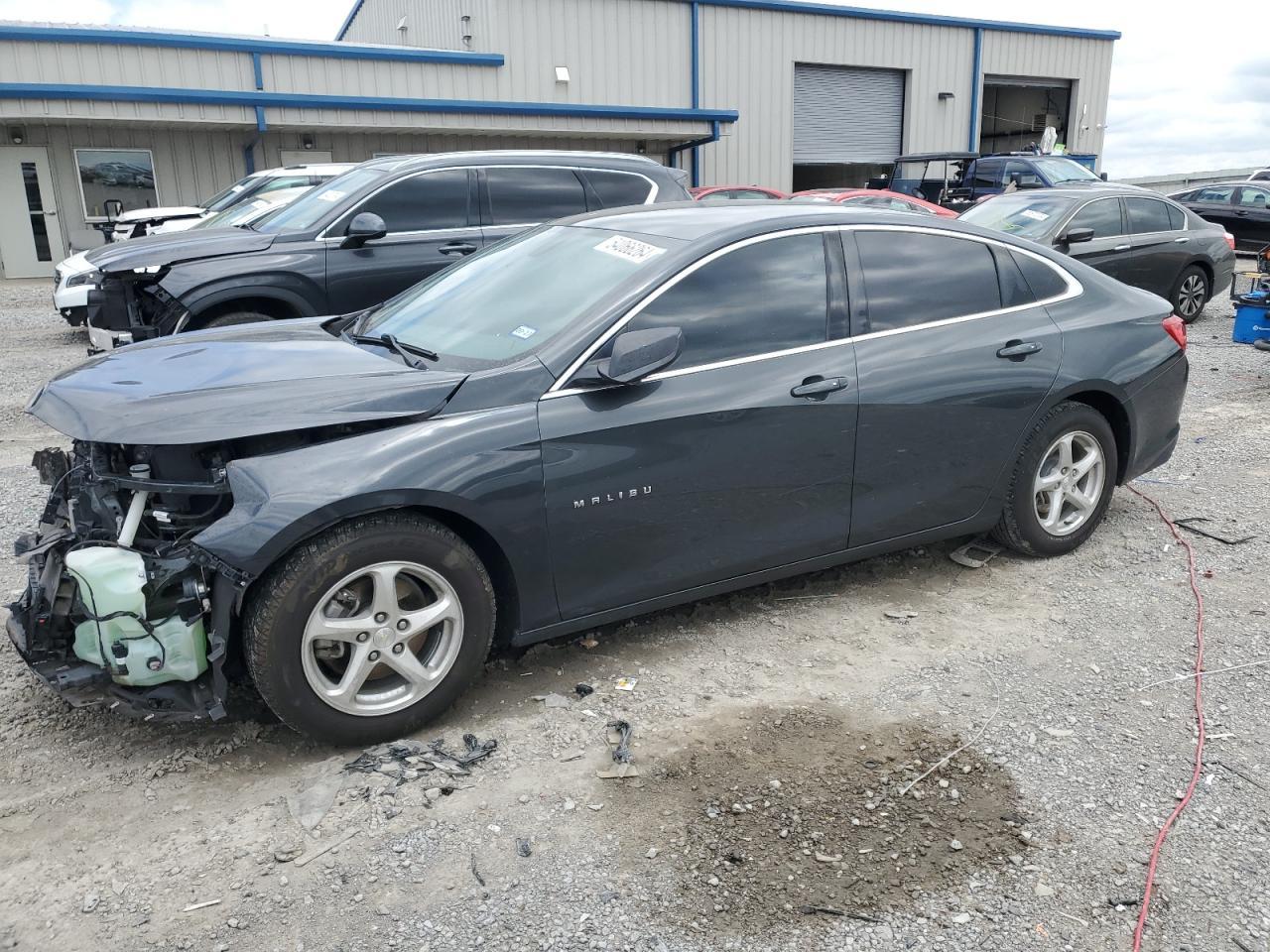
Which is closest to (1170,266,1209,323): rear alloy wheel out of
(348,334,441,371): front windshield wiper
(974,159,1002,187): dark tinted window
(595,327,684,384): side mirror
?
(974,159,1002,187): dark tinted window

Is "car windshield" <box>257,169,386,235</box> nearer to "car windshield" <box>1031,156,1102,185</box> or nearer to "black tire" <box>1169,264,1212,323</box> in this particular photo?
"black tire" <box>1169,264,1212,323</box>

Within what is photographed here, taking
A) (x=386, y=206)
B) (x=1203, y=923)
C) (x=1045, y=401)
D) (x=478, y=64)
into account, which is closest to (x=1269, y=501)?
(x=1045, y=401)

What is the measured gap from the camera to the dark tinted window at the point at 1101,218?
11.1 metres

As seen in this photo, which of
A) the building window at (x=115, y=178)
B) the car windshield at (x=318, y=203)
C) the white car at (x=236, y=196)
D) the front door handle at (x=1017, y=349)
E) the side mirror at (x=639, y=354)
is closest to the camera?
the side mirror at (x=639, y=354)

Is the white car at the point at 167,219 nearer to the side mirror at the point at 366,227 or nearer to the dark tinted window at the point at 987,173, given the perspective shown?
the side mirror at the point at 366,227

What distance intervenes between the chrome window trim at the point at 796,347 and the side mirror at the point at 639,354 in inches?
3.6

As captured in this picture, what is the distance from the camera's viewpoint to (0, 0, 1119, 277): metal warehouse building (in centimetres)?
1877

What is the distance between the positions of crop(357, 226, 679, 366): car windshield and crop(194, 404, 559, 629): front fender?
1.25 feet

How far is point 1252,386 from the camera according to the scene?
9.19 meters

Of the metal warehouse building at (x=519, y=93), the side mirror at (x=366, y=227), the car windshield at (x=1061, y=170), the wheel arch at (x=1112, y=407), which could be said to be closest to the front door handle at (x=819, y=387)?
the wheel arch at (x=1112, y=407)

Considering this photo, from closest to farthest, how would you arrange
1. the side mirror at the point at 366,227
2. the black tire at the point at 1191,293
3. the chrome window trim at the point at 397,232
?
the side mirror at the point at 366,227 < the chrome window trim at the point at 397,232 < the black tire at the point at 1191,293

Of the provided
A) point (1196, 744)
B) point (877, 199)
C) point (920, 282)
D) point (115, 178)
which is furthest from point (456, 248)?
point (115, 178)

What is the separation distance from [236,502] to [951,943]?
90.9 inches

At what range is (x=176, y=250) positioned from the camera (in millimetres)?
7262
